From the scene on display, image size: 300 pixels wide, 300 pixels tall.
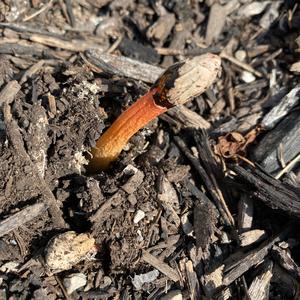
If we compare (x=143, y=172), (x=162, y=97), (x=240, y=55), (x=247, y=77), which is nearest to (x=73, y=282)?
(x=143, y=172)

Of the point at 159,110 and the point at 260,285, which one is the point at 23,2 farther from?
the point at 260,285

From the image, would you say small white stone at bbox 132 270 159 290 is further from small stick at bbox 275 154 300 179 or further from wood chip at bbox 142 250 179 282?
small stick at bbox 275 154 300 179

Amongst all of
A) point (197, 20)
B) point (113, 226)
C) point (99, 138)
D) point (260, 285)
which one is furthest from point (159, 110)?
point (197, 20)

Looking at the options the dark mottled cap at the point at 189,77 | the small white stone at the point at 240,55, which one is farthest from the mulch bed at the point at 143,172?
the dark mottled cap at the point at 189,77

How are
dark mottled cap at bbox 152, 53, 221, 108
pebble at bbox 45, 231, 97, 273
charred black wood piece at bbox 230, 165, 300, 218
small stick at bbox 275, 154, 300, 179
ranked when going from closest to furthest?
dark mottled cap at bbox 152, 53, 221, 108 < pebble at bbox 45, 231, 97, 273 < charred black wood piece at bbox 230, 165, 300, 218 < small stick at bbox 275, 154, 300, 179

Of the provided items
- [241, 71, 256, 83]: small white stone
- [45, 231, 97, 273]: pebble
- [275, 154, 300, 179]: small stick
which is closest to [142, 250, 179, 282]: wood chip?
[45, 231, 97, 273]: pebble

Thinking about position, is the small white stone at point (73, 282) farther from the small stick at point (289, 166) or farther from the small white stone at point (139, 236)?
the small stick at point (289, 166)
